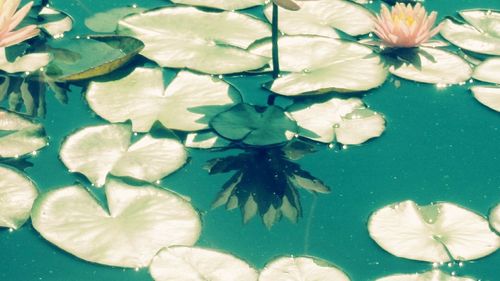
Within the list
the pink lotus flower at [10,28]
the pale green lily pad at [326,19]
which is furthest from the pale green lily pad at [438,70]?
the pink lotus flower at [10,28]

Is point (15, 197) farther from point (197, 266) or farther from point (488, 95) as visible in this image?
point (488, 95)

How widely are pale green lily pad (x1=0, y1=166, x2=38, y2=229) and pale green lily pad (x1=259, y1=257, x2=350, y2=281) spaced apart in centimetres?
65

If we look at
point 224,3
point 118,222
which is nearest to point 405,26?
point 224,3

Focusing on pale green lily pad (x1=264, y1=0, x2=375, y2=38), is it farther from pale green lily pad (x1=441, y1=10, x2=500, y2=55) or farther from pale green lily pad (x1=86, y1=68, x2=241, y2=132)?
pale green lily pad (x1=86, y1=68, x2=241, y2=132)

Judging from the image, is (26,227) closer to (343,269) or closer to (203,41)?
(343,269)

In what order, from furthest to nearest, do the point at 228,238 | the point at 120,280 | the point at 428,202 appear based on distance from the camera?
the point at 428,202 → the point at 228,238 → the point at 120,280

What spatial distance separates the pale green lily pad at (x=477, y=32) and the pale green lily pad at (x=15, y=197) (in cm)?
151

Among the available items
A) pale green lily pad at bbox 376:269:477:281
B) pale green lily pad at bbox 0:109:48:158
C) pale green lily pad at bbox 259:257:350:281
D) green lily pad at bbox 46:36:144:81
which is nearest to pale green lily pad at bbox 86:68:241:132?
green lily pad at bbox 46:36:144:81

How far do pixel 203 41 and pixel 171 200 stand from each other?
2.68ft

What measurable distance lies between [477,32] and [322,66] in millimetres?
653

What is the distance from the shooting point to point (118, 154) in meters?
2.36

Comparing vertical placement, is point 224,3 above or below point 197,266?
above

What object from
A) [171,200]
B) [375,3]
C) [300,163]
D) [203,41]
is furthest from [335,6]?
[171,200]

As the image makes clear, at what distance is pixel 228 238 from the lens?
2.13m
